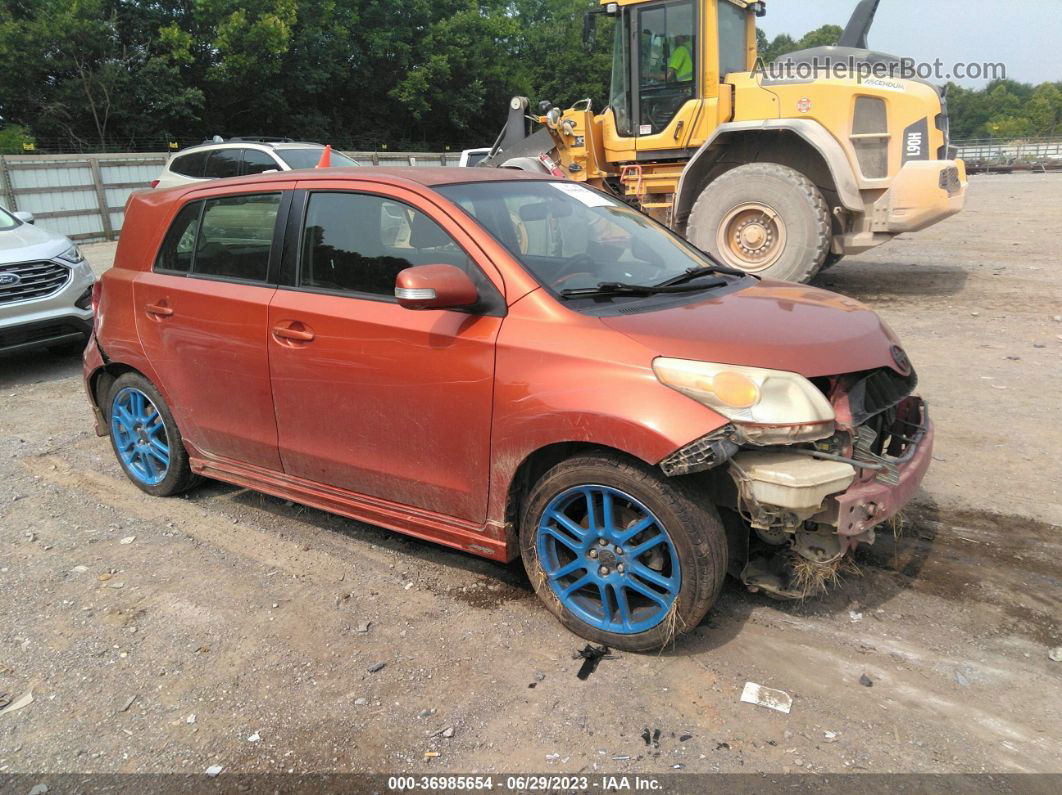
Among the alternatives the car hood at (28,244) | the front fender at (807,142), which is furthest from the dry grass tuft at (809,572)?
the car hood at (28,244)

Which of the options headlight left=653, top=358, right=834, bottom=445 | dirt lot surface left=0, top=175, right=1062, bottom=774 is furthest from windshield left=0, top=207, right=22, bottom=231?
headlight left=653, top=358, right=834, bottom=445

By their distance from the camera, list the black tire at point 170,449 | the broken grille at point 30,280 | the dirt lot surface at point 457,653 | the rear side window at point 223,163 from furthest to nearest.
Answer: the rear side window at point 223,163 → the broken grille at point 30,280 → the black tire at point 170,449 → the dirt lot surface at point 457,653

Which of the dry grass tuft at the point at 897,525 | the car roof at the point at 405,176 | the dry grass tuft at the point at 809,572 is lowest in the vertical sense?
the dry grass tuft at the point at 897,525

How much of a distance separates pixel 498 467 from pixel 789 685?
1.34 m

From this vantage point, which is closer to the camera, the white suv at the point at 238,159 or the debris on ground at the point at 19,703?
the debris on ground at the point at 19,703

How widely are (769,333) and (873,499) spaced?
28.0 inches

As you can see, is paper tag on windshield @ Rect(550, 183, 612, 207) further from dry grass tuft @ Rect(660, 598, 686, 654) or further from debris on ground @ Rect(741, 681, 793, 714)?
debris on ground @ Rect(741, 681, 793, 714)

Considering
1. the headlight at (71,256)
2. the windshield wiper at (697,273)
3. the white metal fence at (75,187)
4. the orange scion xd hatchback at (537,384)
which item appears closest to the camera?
the orange scion xd hatchback at (537,384)

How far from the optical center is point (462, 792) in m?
2.47

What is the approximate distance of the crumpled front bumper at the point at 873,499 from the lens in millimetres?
2816

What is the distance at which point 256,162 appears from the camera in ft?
40.8

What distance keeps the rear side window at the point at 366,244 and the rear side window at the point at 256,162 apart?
9118 millimetres

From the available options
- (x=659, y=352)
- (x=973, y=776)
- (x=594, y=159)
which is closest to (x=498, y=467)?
(x=659, y=352)

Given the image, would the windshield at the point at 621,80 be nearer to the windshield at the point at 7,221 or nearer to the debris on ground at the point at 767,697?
the windshield at the point at 7,221
